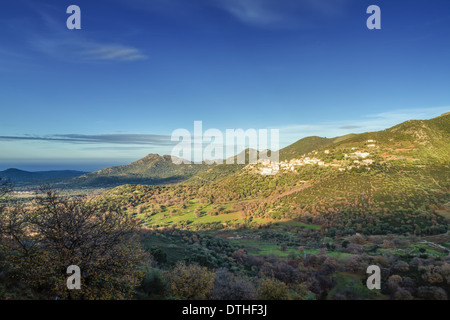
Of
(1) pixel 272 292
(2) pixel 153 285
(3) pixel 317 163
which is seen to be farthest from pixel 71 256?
(3) pixel 317 163

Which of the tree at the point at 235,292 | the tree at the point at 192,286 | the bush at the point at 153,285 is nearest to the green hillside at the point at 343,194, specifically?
the tree at the point at 235,292

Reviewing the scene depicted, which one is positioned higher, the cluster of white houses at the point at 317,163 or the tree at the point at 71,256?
the cluster of white houses at the point at 317,163

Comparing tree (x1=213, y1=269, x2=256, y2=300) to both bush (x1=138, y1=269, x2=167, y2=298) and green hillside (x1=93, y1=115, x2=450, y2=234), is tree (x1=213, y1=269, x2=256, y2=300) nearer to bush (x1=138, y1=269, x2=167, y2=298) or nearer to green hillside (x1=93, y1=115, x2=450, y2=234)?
bush (x1=138, y1=269, x2=167, y2=298)

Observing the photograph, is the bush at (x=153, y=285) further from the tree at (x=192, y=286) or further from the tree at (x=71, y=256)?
the tree at (x=71, y=256)

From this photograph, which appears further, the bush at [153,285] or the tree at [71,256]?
the bush at [153,285]

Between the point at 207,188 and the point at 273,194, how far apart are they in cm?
5094

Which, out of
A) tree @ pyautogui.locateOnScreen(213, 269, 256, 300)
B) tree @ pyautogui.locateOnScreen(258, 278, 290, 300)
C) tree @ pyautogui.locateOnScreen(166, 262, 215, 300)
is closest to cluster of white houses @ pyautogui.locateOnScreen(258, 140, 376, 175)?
tree @ pyautogui.locateOnScreen(258, 278, 290, 300)

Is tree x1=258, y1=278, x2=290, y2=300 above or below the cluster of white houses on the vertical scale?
below

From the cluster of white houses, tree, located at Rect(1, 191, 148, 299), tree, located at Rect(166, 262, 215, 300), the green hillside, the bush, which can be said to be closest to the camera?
tree, located at Rect(1, 191, 148, 299)

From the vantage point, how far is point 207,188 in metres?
145

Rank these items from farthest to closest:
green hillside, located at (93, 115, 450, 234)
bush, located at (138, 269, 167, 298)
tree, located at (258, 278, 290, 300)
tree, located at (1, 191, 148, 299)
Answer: green hillside, located at (93, 115, 450, 234) → bush, located at (138, 269, 167, 298) → tree, located at (258, 278, 290, 300) → tree, located at (1, 191, 148, 299)

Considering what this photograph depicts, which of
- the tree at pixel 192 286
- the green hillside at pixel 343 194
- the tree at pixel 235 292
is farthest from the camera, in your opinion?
the green hillside at pixel 343 194
